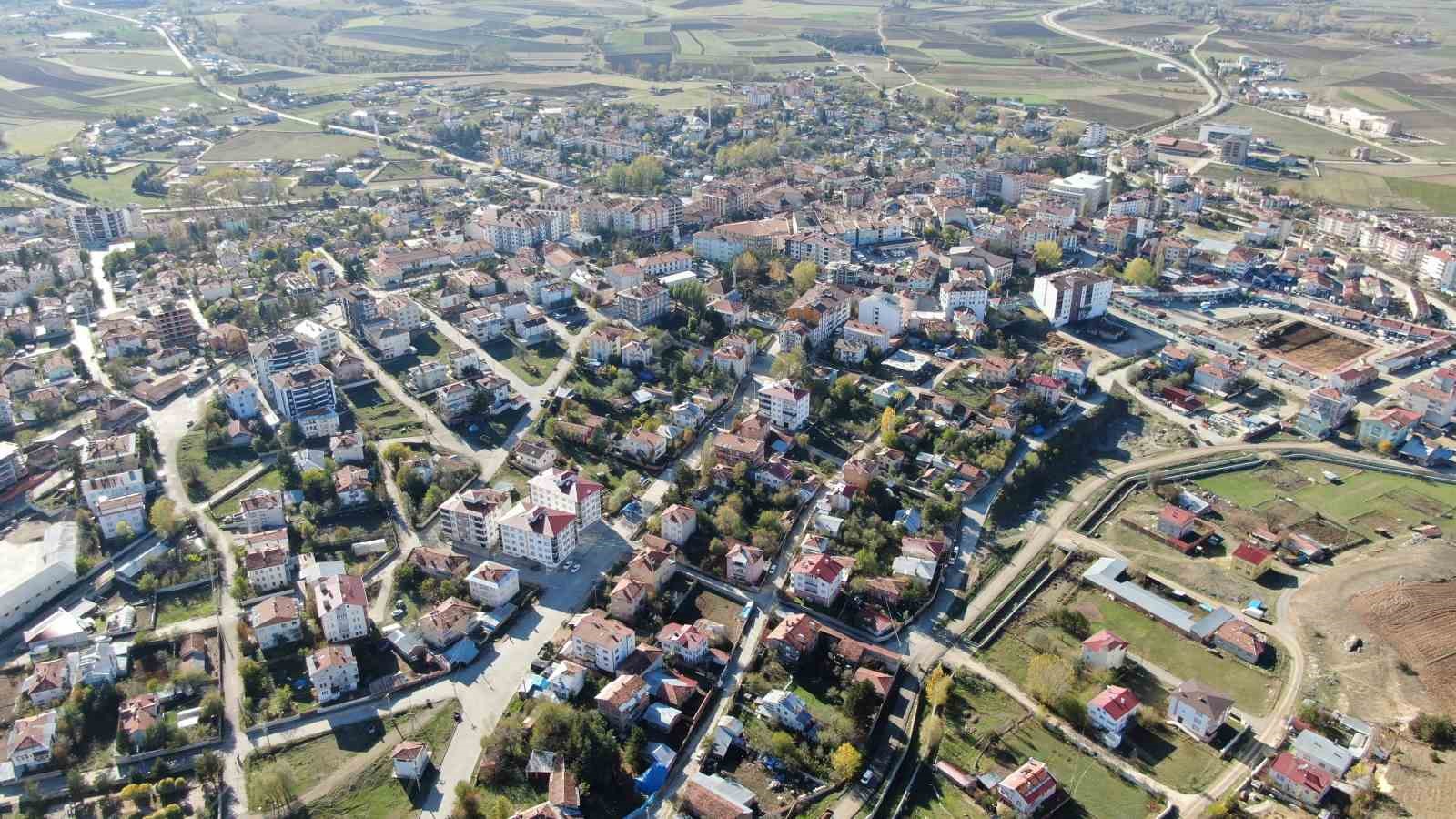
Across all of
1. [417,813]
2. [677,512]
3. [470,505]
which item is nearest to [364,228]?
[470,505]

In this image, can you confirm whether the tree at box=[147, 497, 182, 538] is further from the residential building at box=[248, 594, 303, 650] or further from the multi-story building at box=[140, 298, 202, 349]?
the multi-story building at box=[140, 298, 202, 349]

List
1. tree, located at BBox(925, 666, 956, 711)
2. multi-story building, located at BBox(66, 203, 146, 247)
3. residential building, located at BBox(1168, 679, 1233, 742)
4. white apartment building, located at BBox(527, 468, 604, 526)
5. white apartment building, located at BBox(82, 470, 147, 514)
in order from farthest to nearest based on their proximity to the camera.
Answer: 1. multi-story building, located at BBox(66, 203, 146, 247)
2. white apartment building, located at BBox(82, 470, 147, 514)
3. white apartment building, located at BBox(527, 468, 604, 526)
4. tree, located at BBox(925, 666, 956, 711)
5. residential building, located at BBox(1168, 679, 1233, 742)

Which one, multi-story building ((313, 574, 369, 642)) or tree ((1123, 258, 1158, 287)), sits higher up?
tree ((1123, 258, 1158, 287))

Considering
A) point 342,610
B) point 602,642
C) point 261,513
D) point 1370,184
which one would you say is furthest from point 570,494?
point 1370,184

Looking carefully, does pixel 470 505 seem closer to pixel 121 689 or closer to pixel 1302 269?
pixel 121 689

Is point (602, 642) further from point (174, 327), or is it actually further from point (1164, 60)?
point (1164, 60)

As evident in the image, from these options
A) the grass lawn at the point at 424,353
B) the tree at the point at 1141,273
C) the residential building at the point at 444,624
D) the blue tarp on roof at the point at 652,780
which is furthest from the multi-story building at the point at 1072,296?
the blue tarp on roof at the point at 652,780

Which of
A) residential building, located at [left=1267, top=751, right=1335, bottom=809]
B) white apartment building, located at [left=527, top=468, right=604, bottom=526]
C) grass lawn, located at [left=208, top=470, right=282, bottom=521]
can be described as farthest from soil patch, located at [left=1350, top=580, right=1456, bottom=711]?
grass lawn, located at [left=208, top=470, right=282, bottom=521]
